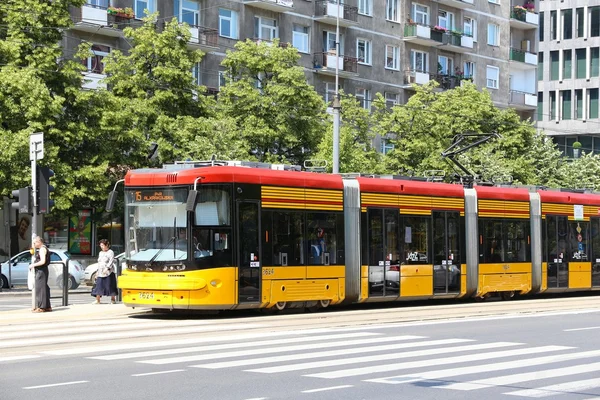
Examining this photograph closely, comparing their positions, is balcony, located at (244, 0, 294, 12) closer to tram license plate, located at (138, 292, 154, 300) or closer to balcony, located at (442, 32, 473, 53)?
balcony, located at (442, 32, 473, 53)

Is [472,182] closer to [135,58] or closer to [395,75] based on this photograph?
[135,58]

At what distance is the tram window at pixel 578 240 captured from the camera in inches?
1245

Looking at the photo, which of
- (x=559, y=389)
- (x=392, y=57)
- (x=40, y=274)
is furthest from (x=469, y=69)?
(x=559, y=389)

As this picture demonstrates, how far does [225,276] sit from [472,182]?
9749 millimetres

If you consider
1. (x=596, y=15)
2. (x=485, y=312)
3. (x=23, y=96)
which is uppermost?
(x=596, y=15)

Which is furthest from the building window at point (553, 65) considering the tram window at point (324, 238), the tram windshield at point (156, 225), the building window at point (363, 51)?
the tram windshield at point (156, 225)

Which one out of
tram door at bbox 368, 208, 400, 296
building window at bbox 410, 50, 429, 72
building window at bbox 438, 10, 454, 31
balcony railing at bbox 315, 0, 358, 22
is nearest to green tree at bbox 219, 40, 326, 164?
balcony railing at bbox 315, 0, 358, 22

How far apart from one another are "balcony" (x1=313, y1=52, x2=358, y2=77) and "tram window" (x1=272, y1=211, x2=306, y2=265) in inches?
1310

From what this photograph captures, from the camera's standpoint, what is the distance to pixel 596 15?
262 feet

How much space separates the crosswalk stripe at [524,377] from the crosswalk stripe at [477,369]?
0.50 m

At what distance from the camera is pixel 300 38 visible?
5519 centimetres

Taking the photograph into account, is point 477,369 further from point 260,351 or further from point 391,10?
point 391,10

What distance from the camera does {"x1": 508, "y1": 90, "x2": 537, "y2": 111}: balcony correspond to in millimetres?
70875

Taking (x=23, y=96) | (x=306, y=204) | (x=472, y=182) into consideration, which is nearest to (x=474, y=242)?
(x=472, y=182)
